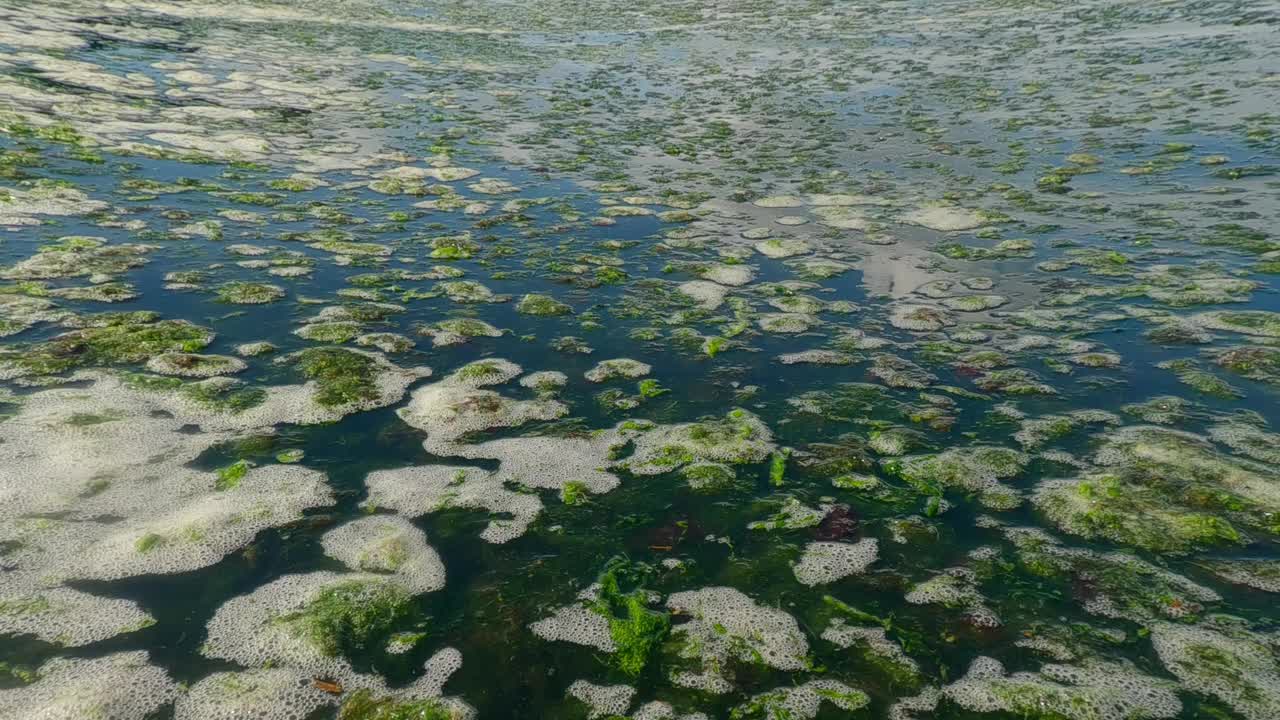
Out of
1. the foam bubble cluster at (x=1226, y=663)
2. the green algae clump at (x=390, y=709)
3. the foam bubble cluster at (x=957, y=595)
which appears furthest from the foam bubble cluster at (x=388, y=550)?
the foam bubble cluster at (x=1226, y=663)

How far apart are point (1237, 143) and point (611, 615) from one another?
18946 millimetres

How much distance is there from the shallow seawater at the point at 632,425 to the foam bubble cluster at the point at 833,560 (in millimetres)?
28

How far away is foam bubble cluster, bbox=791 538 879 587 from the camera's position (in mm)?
5082

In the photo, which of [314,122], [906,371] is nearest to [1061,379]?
[906,371]

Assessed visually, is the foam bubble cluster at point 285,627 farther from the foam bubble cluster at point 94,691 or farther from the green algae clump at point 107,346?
the green algae clump at point 107,346

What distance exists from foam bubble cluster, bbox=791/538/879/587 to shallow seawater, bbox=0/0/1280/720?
0.03 metres

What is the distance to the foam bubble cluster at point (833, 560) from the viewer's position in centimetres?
508

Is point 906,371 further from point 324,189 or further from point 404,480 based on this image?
point 324,189

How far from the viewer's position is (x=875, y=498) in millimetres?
5891

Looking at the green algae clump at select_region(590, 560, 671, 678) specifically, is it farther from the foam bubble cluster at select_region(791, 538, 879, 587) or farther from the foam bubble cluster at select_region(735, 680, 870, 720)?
the foam bubble cluster at select_region(791, 538, 879, 587)

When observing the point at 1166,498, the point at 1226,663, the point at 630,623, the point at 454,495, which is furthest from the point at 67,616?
the point at 1166,498

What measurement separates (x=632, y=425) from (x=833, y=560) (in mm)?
2502

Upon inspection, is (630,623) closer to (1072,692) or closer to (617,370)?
(1072,692)

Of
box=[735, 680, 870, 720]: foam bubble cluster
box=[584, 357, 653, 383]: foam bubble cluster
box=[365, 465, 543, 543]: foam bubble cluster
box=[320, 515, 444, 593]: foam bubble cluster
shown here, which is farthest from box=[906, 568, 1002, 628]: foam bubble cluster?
box=[584, 357, 653, 383]: foam bubble cluster
